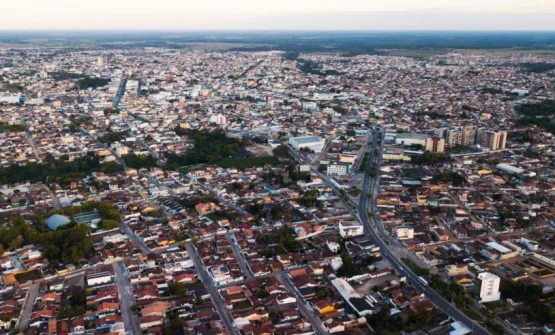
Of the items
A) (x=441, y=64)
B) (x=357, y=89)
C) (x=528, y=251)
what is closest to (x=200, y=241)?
(x=528, y=251)

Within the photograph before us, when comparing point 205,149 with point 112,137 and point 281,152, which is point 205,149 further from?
point 112,137

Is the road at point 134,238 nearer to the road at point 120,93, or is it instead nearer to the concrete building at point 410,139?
the concrete building at point 410,139

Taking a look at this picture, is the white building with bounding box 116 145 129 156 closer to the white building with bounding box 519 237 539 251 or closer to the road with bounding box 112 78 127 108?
the road with bounding box 112 78 127 108

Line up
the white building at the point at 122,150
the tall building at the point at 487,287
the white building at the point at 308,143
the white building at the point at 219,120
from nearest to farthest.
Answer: the tall building at the point at 487,287 < the white building at the point at 122,150 < the white building at the point at 308,143 < the white building at the point at 219,120

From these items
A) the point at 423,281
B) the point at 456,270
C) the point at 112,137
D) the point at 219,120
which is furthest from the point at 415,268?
the point at 219,120

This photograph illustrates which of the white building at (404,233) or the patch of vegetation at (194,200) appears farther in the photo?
the patch of vegetation at (194,200)

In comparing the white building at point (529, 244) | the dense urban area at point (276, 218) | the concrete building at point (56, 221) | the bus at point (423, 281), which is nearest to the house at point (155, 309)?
the dense urban area at point (276, 218)

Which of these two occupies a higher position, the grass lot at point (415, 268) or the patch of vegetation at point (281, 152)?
the patch of vegetation at point (281, 152)

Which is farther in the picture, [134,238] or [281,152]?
[281,152]
